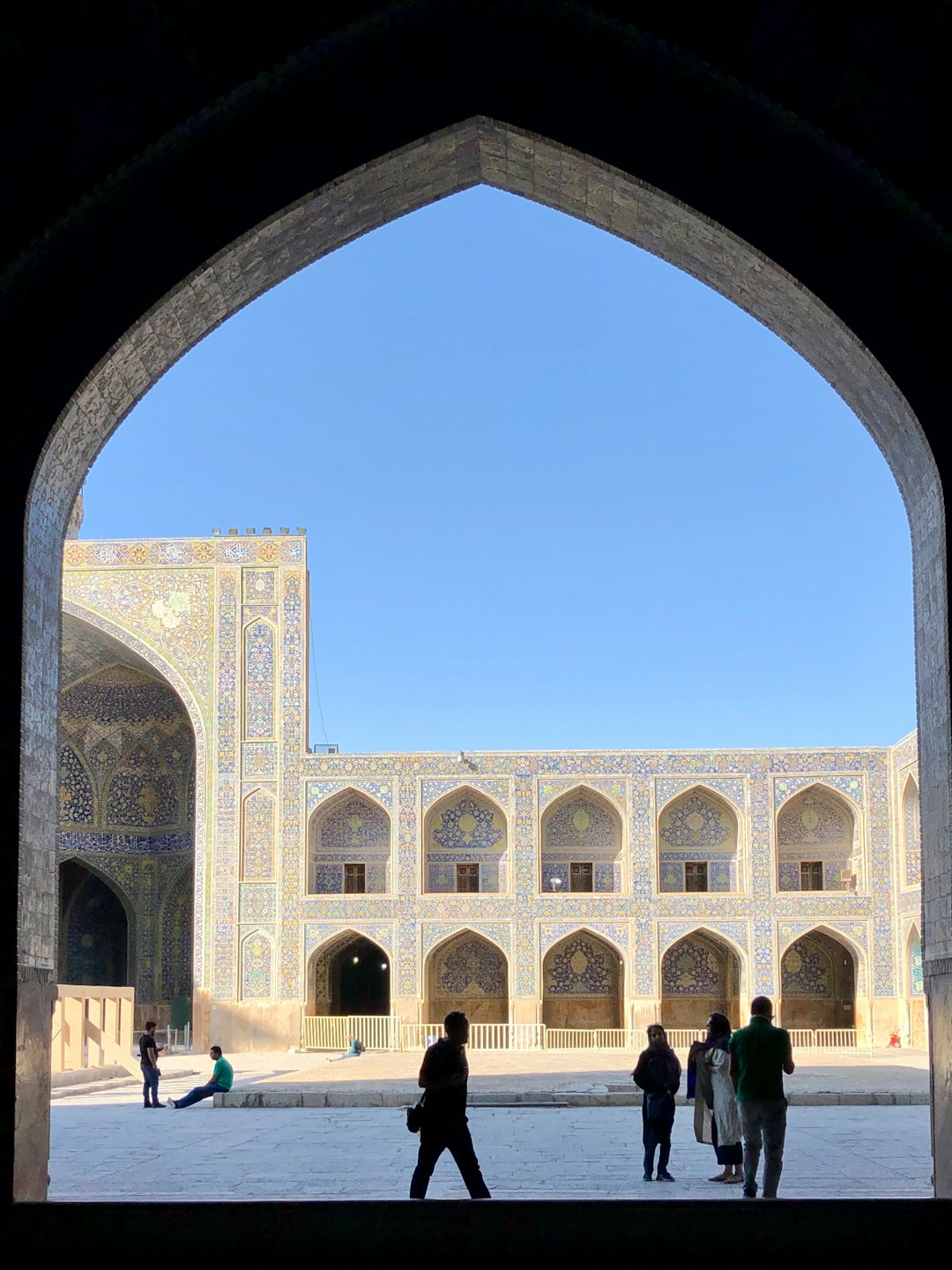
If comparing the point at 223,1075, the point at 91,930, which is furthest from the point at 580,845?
the point at 223,1075

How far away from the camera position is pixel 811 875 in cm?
2425

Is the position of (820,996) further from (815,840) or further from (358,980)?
(358,980)

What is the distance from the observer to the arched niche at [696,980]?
24.7 metres

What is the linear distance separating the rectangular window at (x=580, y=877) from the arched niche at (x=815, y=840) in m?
2.94

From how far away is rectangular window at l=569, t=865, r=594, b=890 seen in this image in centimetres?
2455

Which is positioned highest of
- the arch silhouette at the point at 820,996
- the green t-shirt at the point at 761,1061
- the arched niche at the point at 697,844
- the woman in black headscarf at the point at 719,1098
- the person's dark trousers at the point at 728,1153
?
the arched niche at the point at 697,844

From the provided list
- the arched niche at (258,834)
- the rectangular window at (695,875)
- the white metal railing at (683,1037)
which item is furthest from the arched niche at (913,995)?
the arched niche at (258,834)

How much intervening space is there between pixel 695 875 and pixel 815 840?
1.93 metres

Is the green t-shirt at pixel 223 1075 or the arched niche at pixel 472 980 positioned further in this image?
the arched niche at pixel 472 980

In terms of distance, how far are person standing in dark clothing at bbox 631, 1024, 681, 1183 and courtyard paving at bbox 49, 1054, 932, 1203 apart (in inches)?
6.1

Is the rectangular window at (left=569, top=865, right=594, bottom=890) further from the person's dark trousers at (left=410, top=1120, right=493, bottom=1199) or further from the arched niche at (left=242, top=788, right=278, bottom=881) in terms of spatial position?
the person's dark trousers at (left=410, top=1120, right=493, bottom=1199)

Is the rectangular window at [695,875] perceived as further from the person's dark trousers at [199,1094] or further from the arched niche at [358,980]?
the person's dark trousers at [199,1094]

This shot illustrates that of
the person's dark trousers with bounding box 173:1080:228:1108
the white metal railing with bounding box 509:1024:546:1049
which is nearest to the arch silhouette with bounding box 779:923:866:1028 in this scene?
the white metal railing with bounding box 509:1024:546:1049

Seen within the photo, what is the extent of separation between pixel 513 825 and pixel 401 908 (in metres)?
2.09
